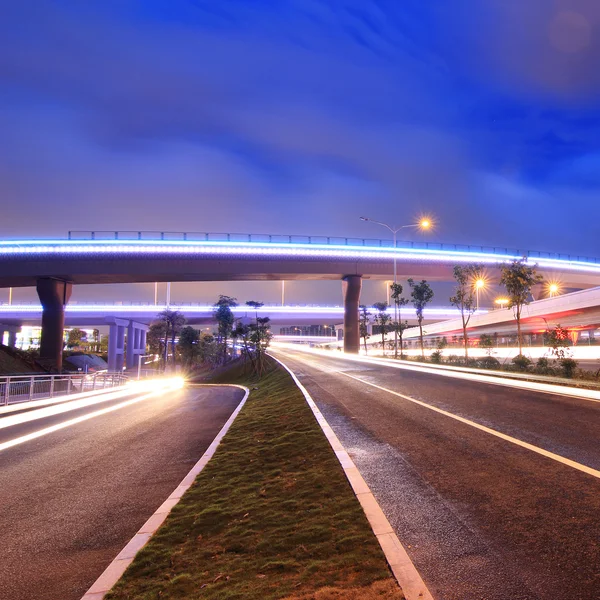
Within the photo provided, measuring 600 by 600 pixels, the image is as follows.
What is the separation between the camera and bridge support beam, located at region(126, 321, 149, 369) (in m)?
91.0

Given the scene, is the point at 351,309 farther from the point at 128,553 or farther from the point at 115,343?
the point at 115,343

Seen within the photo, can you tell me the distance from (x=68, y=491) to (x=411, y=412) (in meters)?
8.36

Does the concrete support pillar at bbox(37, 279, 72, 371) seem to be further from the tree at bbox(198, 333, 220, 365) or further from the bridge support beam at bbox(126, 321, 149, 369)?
the bridge support beam at bbox(126, 321, 149, 369)

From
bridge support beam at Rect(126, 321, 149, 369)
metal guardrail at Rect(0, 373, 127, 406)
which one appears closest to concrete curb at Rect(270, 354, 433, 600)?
metal guardrail at Rect(0, 373, 127, 406)

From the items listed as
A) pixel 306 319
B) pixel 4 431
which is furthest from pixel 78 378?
pixel 306 319

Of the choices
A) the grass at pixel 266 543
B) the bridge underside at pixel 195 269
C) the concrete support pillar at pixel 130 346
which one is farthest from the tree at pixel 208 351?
the grass at pixel 266 543

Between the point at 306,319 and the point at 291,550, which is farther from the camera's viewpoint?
the point at 306,319

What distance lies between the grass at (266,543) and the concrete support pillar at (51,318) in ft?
141

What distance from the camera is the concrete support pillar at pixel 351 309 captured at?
159ft

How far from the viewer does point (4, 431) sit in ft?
42.6

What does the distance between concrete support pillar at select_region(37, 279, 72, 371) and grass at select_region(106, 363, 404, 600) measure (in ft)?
141

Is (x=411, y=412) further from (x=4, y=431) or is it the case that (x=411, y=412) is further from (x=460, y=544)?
(x=4, y=431)

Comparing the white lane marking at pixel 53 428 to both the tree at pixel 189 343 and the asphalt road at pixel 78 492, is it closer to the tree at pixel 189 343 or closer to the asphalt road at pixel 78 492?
the asphalt road at pixel 78 492

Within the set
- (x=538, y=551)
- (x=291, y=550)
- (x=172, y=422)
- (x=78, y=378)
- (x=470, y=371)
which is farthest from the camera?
(x=78, y=378)
